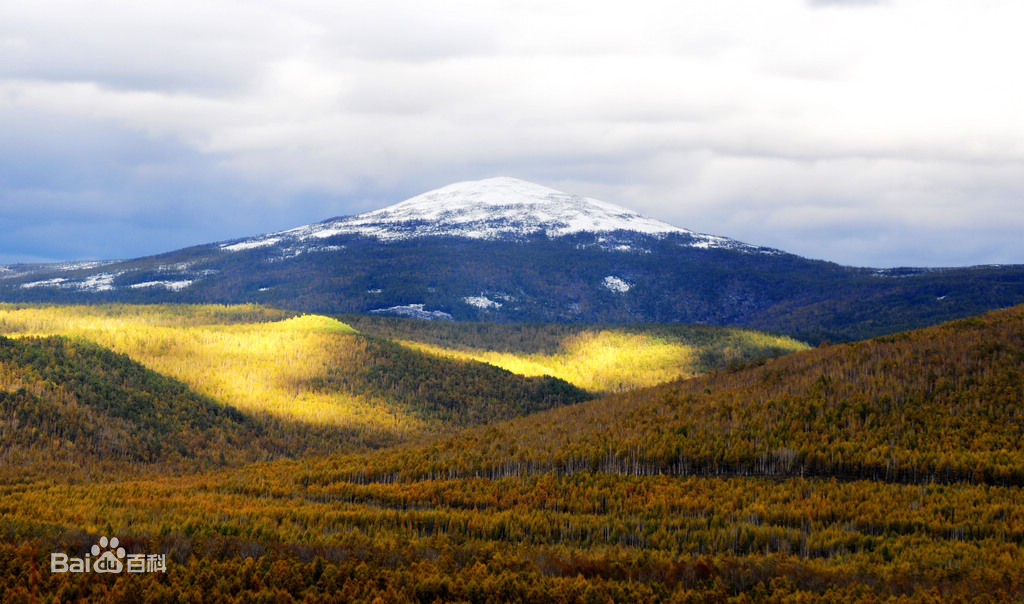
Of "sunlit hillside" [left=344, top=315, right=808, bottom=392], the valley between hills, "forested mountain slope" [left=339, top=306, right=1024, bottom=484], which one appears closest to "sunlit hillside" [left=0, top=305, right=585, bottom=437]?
"sunlit hillside" [left=344, top=315, right=808, bottom=392]

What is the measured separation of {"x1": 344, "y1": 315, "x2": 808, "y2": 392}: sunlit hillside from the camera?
159 metres

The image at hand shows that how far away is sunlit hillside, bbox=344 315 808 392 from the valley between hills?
8454 cm

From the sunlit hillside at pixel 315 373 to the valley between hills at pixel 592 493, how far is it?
1995 centimetres

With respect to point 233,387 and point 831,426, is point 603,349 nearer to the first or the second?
point 233,387

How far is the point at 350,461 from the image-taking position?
170 feet

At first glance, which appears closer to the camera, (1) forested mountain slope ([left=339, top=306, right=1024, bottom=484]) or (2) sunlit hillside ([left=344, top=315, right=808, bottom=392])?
(1) forested mountain slope ([left=339, top=306, right=1024, bottom=484])

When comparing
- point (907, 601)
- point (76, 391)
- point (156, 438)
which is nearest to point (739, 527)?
point (907, 601)

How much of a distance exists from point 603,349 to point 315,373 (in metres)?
83.2

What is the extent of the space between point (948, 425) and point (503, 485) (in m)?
21.4

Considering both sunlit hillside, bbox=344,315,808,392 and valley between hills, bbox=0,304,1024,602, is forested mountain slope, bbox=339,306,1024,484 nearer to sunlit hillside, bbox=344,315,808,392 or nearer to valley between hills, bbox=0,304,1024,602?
valley between hills, bbox=0,304,1024,602

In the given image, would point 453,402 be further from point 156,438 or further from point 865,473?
point 865,473

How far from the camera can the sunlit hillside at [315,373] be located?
334ft

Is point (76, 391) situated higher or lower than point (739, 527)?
higher

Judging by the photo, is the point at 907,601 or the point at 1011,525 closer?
the point at 907,601
